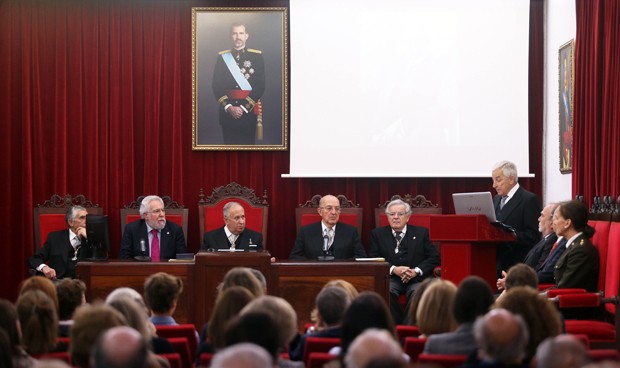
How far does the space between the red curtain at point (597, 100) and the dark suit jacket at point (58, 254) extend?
14.5 ft

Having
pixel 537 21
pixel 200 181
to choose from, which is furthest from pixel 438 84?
pixel 200 181

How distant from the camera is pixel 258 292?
479 centimetres

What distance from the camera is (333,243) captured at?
8484 mm

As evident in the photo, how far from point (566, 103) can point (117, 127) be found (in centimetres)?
447

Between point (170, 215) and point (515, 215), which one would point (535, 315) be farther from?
point (170, 215)

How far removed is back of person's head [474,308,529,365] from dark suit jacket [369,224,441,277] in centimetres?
502

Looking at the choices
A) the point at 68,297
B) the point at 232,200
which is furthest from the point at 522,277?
the point at 232,200

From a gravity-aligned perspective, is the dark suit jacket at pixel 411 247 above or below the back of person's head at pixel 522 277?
below

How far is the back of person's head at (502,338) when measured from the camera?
3.21 metres

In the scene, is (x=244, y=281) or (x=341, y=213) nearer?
(x=244, y=281)

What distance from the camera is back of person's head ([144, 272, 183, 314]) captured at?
478 cm

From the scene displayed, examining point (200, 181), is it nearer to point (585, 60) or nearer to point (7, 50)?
point (7, 50)

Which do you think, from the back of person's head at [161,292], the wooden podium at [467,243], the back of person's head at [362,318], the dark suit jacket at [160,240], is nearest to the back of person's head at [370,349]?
the back of person's head at [362,318]

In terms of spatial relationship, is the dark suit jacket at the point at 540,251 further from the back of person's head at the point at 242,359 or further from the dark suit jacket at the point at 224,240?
the back of person's head at the point at 242,359
